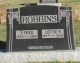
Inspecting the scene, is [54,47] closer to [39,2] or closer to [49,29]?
[49,29]

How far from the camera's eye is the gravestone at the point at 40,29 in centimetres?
909

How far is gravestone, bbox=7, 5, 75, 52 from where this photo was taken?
9.09m

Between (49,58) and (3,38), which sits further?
(3,38)

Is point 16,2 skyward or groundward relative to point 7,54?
skyward

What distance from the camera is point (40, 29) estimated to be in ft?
30.2

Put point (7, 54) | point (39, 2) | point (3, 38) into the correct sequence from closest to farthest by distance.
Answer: point (7, 54) → point (3, 38) → point (39, 2)

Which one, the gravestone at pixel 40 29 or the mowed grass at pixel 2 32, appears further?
the mowed grass at pixel 2 32

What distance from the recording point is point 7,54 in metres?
8.89

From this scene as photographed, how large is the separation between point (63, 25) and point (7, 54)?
4.68 ft

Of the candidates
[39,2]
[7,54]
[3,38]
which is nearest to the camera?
[7,54]

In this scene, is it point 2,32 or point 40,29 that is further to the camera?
point 2,32

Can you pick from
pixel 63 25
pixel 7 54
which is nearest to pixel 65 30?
pixel 63 25

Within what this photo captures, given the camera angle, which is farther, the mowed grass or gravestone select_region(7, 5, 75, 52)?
the mowed grass

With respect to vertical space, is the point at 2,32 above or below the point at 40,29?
below
